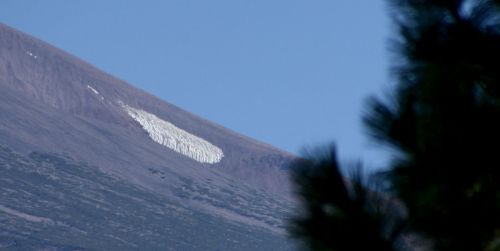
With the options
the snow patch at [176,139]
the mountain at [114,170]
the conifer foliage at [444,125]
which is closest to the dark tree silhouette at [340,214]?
the conifer foliage at [444,125]

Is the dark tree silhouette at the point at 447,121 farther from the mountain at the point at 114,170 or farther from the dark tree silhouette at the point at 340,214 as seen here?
the mountain at the point at 114,170

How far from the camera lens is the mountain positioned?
419 feet

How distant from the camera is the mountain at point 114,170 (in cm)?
12769

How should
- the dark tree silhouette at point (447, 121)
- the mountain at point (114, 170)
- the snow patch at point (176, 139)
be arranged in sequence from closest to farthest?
1. the dark tree silhouette at point (447, 121)
2. the mountain at point (114, 170)
3. the snow patch at point (176, 139)

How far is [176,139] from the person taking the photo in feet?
602

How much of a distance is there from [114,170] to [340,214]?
15170 centimetres

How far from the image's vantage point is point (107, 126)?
6978 inches

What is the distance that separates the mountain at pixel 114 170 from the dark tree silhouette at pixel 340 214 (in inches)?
4191

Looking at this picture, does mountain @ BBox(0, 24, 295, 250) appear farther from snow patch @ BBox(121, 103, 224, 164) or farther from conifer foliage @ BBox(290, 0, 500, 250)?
conifer foliage @ BBox(290, 0, 500, 250)

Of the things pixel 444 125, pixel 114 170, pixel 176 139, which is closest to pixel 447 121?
pixel 444 125

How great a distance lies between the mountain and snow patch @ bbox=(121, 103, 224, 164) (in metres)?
0.15

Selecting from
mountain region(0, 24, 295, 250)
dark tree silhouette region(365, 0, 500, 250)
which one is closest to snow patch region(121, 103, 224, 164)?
mountain region(0, 24, 295, 250)

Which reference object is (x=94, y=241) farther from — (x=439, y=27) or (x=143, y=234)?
(x=439, y=27)

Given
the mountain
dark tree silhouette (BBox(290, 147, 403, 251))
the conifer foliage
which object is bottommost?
dark tree silhouette (BBox(290, 147, 403, 251))
